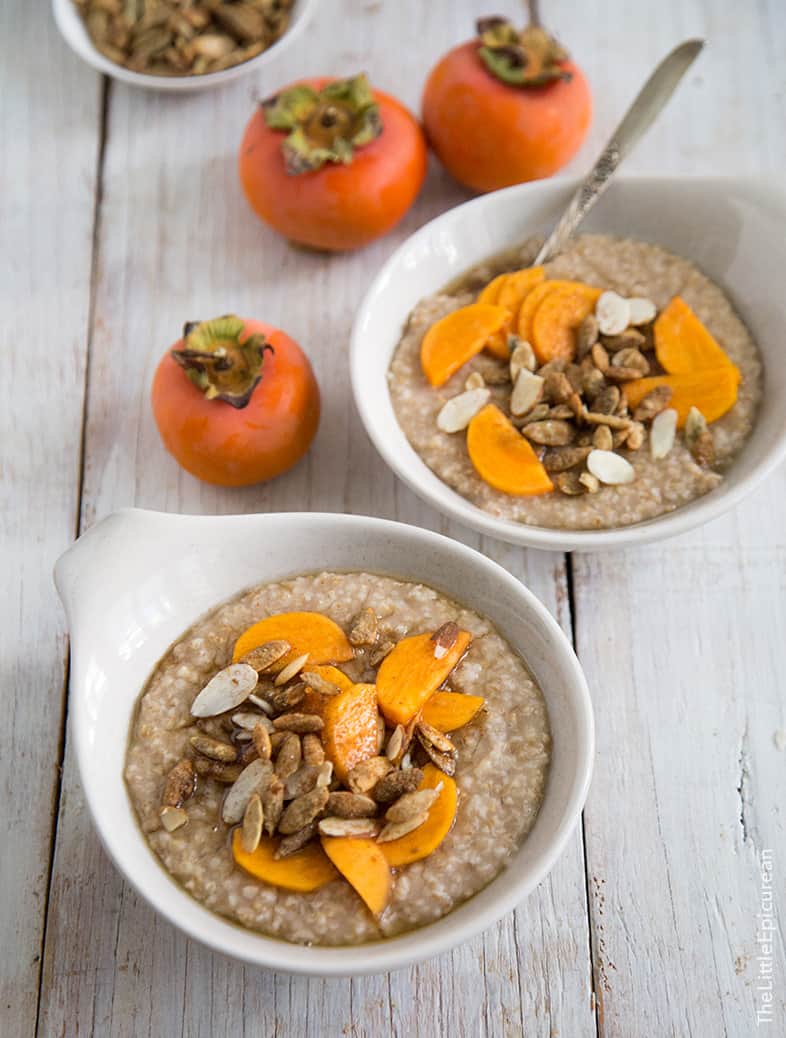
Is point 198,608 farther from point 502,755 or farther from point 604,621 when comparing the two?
point 604,621

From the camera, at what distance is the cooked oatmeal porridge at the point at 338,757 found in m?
1.69

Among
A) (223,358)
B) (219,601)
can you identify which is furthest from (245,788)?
(223,358)

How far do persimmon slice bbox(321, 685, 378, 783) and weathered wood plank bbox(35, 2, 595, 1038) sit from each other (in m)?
0.46

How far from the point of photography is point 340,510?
2391 millimetres

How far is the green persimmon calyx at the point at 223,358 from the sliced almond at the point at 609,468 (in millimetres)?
714

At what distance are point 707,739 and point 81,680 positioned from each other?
48.2 inches

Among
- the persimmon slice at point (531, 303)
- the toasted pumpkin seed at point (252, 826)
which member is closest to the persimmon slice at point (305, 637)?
the toasted pumpkin seed at point (252, 826)

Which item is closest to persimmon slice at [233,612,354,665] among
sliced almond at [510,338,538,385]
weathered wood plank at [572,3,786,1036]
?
weathered wood plank at [572,3,786,1036]

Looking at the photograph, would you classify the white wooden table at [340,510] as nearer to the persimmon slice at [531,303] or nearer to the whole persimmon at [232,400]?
the whole persimmon at [232,400]

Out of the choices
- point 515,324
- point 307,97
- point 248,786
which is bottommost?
point 248,786

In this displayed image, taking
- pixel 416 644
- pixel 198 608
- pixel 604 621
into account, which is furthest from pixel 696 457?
pixel 198 608

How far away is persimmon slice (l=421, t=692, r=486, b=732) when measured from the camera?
6.01 feet

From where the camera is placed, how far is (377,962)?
1580 mm

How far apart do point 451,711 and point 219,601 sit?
1.67 feet
